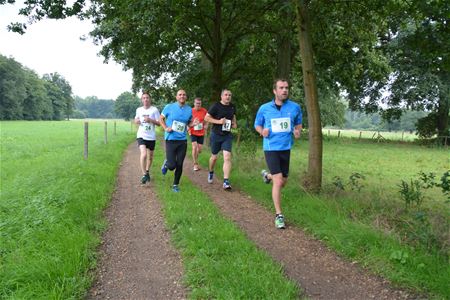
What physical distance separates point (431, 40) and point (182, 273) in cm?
573

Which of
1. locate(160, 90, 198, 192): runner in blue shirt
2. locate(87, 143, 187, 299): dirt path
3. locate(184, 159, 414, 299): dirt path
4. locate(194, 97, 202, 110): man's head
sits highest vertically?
locate(194, 97, 202, 110): man's head

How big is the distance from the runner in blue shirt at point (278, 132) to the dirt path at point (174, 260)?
754 millimetres

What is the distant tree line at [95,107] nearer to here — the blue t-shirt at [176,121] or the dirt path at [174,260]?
the blue t-shirt at [176,121]

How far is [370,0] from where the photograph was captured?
8.78 m

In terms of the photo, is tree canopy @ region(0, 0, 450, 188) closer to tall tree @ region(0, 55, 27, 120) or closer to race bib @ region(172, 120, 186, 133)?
race bib @ region(172, 120, 186, 133)

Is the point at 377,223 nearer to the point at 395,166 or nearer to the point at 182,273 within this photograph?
the point at 182,273

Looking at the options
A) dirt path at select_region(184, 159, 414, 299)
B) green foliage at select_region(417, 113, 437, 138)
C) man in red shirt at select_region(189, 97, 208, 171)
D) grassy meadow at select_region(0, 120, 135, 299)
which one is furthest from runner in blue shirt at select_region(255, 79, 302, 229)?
green foliage at select_region(417, 113, 437, 138)

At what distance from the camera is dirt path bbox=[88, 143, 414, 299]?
4.02 m

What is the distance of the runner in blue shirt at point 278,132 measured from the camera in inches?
248

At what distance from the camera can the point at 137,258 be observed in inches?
192

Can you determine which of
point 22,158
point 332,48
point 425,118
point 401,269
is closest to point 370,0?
point 332,48

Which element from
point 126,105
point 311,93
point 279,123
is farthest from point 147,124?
point 126,105

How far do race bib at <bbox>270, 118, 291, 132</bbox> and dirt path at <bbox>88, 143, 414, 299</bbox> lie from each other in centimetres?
151

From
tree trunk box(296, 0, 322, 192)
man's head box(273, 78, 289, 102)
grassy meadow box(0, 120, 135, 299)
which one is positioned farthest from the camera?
tree trunk box(296, 0, 322, 192)
